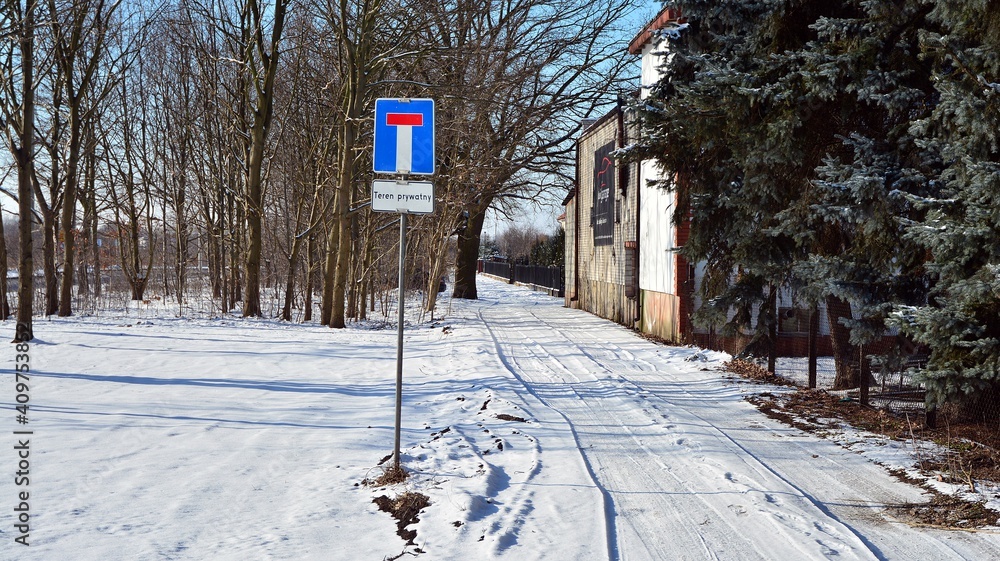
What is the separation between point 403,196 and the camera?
6.25m

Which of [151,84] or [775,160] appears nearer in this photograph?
[775,160]

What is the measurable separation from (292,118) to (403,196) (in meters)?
20.3

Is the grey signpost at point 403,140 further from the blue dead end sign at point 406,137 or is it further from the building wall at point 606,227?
the building wall at point 606,227

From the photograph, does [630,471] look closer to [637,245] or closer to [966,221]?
[966,221]

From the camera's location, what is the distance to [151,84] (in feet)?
107

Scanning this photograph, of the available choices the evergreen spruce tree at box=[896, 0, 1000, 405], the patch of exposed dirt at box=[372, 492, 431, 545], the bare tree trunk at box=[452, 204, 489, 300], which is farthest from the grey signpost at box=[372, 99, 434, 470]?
the bare tree trunk at box=[452, 204, 489, 300]

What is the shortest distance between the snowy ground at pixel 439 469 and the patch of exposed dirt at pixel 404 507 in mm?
80

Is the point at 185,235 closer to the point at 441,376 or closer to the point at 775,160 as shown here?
the point at 441,376

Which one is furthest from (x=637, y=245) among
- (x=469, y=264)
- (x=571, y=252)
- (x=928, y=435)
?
(x=469, y=264)

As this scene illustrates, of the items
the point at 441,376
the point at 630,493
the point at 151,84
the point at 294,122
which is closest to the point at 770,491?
the point at 630,493

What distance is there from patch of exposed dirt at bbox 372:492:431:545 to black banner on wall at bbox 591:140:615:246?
18.4 metres

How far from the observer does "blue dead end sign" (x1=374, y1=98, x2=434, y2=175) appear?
20.8ft

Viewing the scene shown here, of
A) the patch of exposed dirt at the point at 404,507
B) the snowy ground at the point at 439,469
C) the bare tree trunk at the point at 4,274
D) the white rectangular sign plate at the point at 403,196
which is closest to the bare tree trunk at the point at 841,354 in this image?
the snowy ground at the point at 439,469

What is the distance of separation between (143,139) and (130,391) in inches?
1097
